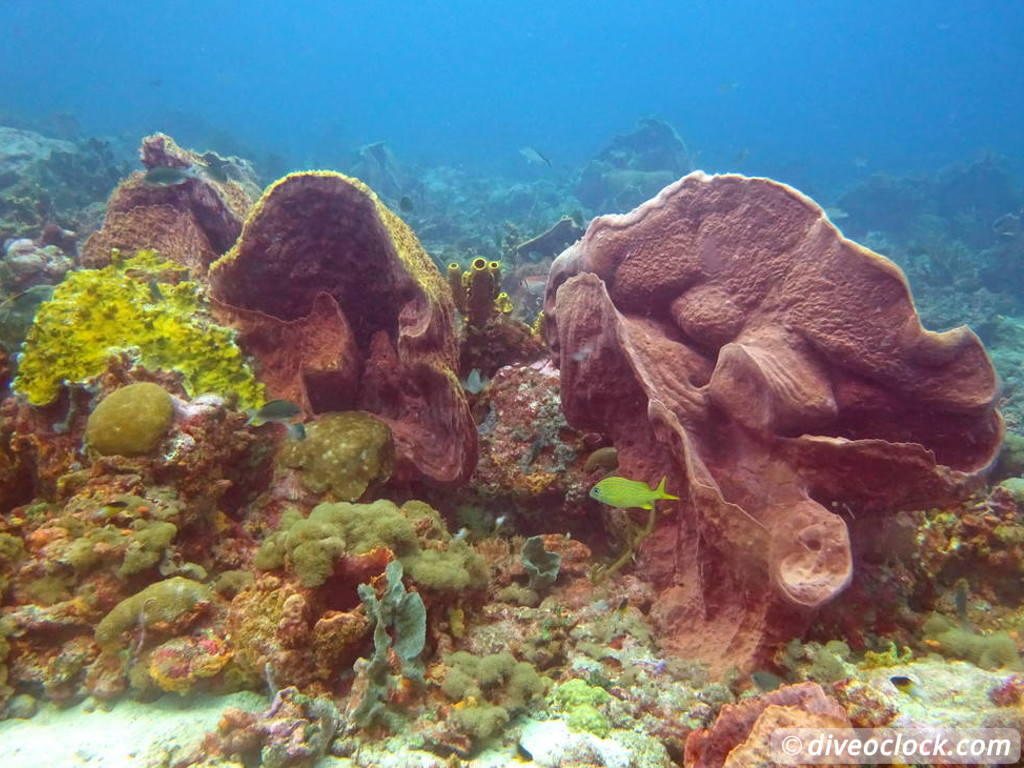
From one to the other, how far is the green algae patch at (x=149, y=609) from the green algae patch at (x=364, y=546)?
34 cm

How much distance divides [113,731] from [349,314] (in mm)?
2798

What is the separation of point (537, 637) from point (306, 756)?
1294 millimetres

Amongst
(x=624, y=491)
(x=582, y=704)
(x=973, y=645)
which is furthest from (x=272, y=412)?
A: (x=973, y=645)

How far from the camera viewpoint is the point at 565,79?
10062 centimetres

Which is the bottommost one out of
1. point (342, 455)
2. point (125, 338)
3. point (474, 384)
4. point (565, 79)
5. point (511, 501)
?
point (511, 501)

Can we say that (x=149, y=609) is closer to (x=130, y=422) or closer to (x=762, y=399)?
(x=130, y=422)

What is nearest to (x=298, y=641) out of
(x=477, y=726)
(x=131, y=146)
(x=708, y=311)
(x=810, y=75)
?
(x=477, y=726)

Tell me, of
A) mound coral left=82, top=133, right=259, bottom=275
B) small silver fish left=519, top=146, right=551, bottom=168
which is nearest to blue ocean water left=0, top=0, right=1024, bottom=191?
small silver fish left=519, top=146, right=551, bottom=168

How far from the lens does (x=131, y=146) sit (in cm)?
2719

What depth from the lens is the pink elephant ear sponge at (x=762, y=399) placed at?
269cm

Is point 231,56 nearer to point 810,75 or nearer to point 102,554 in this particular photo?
point 810,75

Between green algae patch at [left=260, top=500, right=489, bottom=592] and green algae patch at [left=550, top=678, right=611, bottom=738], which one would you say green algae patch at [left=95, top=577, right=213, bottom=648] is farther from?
green algae patch at [left=550, top=678, right=611, bottom=738]

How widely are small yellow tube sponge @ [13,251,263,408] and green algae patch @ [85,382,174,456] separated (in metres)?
0.40

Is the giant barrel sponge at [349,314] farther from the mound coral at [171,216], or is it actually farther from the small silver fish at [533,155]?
the small silver fish at [533,155]
